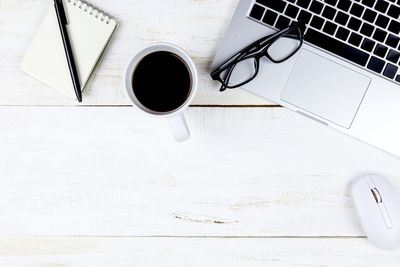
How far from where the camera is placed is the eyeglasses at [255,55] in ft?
1.86

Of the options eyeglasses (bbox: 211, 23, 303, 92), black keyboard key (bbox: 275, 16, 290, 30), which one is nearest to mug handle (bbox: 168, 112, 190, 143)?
eyeglasses (bbox: 211, 23, 303, 92)

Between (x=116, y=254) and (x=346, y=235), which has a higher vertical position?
(x=346, y=235)

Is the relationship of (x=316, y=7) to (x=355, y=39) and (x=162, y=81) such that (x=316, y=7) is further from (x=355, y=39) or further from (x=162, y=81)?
(x=162, y=81)

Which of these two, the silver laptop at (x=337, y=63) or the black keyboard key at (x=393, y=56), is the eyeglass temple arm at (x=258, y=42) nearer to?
the silver laptop at (x=337, y=63)

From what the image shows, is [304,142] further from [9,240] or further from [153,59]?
[9,240]

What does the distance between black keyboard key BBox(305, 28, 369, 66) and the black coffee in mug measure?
0.20 m

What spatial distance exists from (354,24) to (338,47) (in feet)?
0.13

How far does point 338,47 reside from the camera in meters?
0.58

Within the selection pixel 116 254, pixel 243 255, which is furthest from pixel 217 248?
pixel 116 254

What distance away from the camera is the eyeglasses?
0.57m

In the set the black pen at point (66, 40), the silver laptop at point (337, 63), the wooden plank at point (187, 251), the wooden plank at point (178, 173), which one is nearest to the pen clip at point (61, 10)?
the black pen at point (66, 40)

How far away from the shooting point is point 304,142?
2.03ft

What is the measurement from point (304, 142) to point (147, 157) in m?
0.25

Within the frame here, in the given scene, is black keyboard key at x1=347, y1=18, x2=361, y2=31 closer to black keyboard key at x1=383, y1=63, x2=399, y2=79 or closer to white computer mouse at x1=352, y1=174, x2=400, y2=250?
black keyboard key at x1=383, y1=63, x2=399, y2=79
